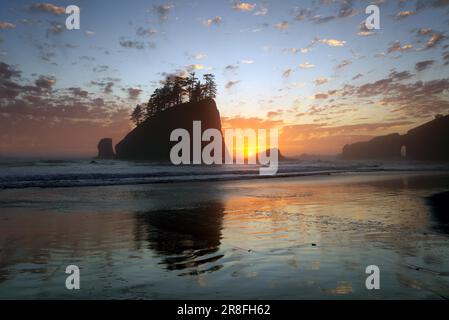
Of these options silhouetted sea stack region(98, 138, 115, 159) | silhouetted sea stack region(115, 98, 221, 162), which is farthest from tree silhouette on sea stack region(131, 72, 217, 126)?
silhouetted sea stack region(98, 138, 115, 159)

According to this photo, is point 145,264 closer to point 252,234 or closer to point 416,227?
point 252,234

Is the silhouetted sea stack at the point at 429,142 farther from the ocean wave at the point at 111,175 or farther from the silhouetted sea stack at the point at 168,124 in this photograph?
the ocean wave at the point at 111,175

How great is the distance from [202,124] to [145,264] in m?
83.3

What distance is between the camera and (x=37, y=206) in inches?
576

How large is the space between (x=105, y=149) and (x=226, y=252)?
134375 mm

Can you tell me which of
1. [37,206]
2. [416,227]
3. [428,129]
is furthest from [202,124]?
[428,129]

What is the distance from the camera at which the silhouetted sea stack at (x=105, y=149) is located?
428ft

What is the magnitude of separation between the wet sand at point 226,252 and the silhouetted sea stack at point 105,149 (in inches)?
4844

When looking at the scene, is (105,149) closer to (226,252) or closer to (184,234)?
(184,234)

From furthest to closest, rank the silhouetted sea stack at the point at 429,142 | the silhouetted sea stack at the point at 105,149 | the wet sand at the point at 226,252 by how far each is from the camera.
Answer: the silhouetted sea stack at the point at 105,149, the silhouetted sea stack at the point at 429,142, the wet sand at the point at 226,252

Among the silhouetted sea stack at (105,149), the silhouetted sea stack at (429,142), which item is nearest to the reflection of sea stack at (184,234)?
the silhouetted sea stack at (429,142)

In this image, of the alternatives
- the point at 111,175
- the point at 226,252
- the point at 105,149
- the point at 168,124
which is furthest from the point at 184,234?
the point at 105,149

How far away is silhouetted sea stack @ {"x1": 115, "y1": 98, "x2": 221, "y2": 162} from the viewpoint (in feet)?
289

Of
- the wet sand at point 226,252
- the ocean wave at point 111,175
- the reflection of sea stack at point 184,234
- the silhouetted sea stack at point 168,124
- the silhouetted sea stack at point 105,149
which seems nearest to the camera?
the wet sand at point 226,252
